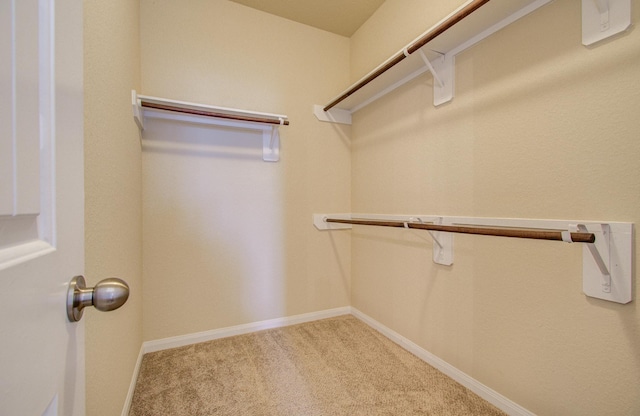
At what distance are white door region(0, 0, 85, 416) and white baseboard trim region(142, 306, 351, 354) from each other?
1.57 meters

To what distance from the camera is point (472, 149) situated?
1.33m

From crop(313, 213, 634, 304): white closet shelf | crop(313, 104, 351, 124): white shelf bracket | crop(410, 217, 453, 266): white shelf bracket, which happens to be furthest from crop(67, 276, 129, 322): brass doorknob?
crop(313, 104, 351, 124): white shelf bracket

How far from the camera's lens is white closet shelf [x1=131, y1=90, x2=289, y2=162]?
152 centimetres

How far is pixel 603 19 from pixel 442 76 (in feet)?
2.07

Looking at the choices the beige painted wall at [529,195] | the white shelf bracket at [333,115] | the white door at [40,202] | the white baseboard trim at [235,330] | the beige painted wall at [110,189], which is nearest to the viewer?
the white door at [40,202]

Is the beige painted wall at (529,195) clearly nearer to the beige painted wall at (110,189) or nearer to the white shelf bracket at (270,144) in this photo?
the white shelf bracket at (270,144)

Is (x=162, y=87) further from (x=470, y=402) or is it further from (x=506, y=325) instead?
(x=470, y=402)

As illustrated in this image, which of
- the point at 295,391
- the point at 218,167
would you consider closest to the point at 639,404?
the point at 295,391

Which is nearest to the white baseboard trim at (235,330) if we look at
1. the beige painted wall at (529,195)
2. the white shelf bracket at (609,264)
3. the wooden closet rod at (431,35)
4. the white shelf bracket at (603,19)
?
the beige painted wall at (529,195)

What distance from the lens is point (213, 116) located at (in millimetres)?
1703

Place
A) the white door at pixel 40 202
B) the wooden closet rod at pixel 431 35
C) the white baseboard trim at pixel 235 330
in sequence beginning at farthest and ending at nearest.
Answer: the white baseboard trim at pixel 235 330
the wooden closet rod at pixel 431 35
the white door at pixel 40 202

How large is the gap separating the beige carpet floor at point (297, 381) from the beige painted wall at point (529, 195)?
7.9 inches

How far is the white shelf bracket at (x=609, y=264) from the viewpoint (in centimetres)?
86

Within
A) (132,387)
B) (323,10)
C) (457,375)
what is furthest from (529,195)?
(132,387)
